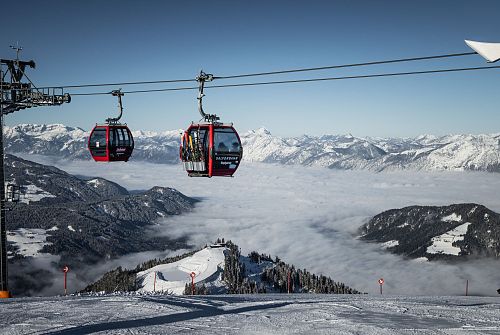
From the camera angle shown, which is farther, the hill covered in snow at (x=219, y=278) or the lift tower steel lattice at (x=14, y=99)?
the hill covered in snow at (x=219, y=278)

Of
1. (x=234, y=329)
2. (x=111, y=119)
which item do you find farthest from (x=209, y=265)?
(x=234, y=329)

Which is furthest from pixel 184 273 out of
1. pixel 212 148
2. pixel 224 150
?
pixel 212 148

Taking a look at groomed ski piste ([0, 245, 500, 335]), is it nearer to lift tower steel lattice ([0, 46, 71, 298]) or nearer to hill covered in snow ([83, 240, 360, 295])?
lift tower steel lattice ([0, 46, 71, 298])

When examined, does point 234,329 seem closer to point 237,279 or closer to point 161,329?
point 161,329

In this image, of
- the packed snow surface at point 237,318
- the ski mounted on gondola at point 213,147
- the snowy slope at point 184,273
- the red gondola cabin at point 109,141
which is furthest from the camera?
the snowy slope at point 184,273

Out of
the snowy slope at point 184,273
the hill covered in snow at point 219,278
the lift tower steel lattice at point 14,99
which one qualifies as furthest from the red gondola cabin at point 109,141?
the snowy slope at point 184,273

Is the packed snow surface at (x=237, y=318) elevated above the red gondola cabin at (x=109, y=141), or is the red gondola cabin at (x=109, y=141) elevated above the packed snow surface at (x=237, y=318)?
the red gondola cabin at (x=109, y=141)

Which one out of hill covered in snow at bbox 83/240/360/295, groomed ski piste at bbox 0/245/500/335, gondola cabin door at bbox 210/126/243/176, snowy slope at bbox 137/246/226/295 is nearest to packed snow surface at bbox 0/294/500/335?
groomed ski piste at bbox 0/245/500/335

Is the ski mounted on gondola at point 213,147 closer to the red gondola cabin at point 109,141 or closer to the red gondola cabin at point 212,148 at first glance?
the red gondola cabin at point 212,148
